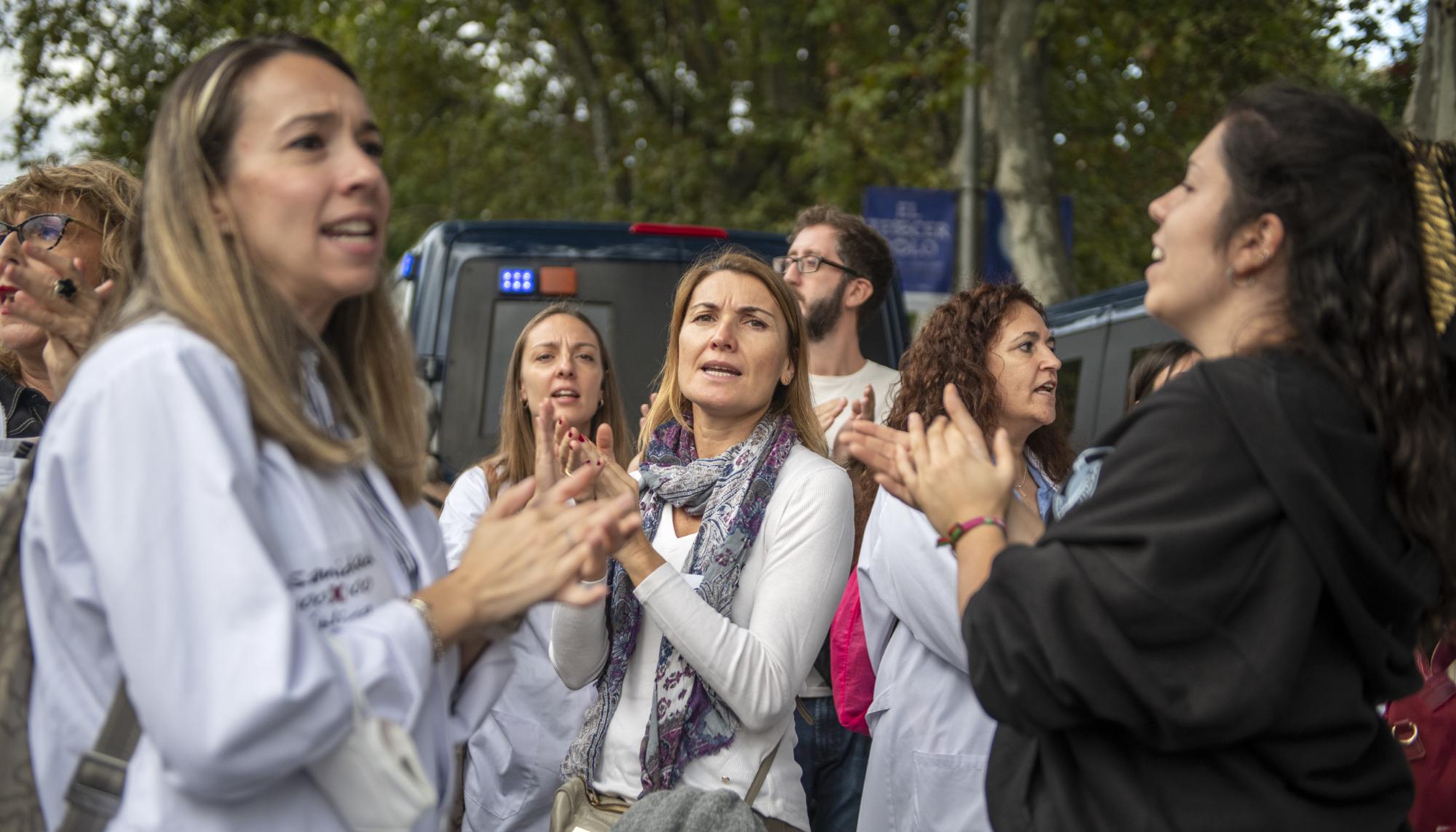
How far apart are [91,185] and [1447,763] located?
3374 mm

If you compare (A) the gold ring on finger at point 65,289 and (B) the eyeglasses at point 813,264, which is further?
(B) the eyeglasses at point 813,264

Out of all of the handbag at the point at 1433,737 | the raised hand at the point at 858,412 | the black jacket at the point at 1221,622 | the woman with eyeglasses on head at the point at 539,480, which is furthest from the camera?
the raised hand at the point at 858,412

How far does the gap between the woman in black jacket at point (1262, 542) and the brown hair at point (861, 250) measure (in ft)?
10.4

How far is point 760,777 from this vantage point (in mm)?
3094

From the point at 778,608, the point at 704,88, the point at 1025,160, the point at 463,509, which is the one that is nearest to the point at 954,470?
the point at 778,608

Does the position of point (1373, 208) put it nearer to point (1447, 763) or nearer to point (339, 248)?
point (339, 248)

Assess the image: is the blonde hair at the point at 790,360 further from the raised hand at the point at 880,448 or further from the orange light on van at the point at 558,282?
the orange light on van at the point at 558,282

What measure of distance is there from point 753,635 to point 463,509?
1.45 m

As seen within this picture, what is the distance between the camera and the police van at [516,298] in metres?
5.66

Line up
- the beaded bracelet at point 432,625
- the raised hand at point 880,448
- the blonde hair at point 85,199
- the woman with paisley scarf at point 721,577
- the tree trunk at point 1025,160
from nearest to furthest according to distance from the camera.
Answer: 1. the beaded bracelet at point 432,625
2. the raised hand at point 880,448
3. the woman with paisley scarf at point 721,577
4. the blonde hair at point 85,199
5. the tree trunk at point 1025,160

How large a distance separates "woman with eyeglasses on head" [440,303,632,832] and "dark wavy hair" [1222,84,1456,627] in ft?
4.40

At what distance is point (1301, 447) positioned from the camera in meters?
1.97

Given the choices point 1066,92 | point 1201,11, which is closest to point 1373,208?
point 1201,11

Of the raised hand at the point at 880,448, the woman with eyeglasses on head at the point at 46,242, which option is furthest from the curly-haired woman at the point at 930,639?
the woman with eyeglasses on head at the point at 46,242
